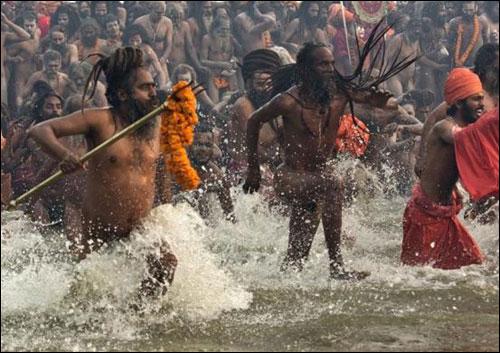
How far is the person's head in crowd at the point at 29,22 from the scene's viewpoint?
17812mm

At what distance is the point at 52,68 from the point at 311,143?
28.6 feet

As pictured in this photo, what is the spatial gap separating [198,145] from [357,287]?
3183 millimetres

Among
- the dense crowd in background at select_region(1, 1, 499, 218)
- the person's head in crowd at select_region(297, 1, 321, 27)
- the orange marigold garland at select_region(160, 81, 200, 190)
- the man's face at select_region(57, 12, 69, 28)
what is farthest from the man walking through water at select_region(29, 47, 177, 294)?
the person's head in crowd at select_region(297, 1, 321, 27)

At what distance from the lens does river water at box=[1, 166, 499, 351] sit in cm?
604

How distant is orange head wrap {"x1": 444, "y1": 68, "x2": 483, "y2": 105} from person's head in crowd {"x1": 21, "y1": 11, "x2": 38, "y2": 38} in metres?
11.0

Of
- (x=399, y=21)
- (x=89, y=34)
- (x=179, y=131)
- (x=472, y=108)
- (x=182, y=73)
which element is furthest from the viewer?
(x=399, y=21)

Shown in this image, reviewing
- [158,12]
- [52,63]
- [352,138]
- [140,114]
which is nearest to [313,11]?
[158,12]

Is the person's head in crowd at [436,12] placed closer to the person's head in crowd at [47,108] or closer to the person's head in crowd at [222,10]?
the person's head in crowd at [222,10]

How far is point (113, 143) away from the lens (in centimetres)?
652

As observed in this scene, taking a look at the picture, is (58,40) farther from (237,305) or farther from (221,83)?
(237,305)

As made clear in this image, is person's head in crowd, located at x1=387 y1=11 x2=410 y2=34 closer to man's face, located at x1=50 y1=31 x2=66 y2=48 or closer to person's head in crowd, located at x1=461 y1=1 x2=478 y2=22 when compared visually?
person's head in crowd, located at x1=461 y1=1 x2=478 y2=22

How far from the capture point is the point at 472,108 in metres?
7.75

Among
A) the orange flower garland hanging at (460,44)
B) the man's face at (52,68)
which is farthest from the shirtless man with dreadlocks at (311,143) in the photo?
the orange flower garland hanging at (460,44)

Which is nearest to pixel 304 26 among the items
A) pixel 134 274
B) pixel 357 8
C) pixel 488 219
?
pixel 357 8
